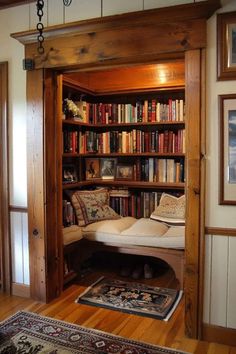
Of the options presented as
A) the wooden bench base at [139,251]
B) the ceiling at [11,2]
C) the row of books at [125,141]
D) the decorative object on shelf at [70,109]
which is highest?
the ceiling at [11,2]

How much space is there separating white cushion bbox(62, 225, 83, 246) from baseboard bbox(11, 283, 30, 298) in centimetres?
53

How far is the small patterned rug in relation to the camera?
9.53ft

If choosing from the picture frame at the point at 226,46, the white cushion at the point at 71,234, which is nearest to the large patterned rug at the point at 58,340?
the white cushion at the point at 71,234

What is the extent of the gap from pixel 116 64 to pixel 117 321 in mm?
2041

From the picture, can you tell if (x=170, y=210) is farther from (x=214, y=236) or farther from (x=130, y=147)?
(x=214, y=236)

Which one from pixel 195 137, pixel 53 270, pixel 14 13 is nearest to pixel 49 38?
pixel 14 13

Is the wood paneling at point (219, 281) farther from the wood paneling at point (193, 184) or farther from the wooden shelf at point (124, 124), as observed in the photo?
the wooden shelf at point (124, 124)

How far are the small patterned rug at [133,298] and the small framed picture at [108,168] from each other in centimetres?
140

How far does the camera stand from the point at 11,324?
2.63 m

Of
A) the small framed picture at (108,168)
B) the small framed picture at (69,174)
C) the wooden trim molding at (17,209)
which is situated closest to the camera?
the wooden trim molding at (17,209)

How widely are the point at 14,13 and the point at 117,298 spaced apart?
2.71 metres

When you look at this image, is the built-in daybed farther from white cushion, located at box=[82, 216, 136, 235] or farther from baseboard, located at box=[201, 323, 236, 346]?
baseboard, located at box=[201, 323, 236, 346]

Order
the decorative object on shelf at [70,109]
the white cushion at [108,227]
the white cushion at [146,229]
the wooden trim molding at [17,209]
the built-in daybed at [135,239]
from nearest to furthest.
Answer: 1. the wooden trim molding at [17,209]
2. the built-in daybed at [135,239]
3. the white cushion at [146,229]
4. the white cushion at [108,227]
5. the decorative object on shelf at [70,109]

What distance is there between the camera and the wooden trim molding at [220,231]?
2338 mm
